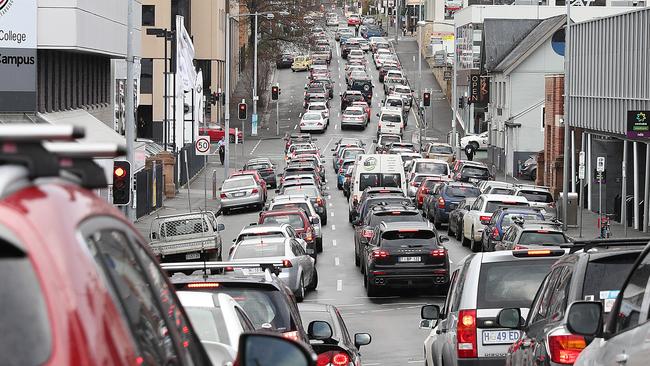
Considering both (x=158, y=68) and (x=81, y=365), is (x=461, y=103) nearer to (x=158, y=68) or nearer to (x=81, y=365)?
(x=158, y=68)

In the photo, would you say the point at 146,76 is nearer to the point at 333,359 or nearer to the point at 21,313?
the point at 333,359

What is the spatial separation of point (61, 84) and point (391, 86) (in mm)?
73312

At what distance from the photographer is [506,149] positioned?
8038cm

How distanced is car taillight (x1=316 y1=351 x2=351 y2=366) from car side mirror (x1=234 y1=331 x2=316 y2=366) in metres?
8.38

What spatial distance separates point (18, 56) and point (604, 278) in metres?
33.2

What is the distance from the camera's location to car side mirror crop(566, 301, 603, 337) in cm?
831

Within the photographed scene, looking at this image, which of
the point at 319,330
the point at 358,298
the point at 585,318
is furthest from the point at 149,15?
the point at 585,318

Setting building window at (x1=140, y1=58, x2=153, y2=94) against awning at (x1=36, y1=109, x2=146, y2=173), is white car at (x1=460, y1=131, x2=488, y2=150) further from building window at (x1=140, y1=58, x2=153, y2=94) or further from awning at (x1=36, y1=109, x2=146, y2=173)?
awning at (x1=36, y1=109, x2=146, y2=173)

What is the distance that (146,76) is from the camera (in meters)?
90.6

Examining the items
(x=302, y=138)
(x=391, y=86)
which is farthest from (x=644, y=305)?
(x=391, y=86)

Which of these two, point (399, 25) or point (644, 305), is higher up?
point (399, 25)

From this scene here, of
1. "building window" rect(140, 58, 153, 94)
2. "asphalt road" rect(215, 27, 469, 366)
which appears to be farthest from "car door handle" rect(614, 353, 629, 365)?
"building window" rect(140, 58, 153, 94)

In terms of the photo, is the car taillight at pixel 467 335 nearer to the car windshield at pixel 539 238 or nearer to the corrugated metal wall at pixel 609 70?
the car windshield at pixel 539 238

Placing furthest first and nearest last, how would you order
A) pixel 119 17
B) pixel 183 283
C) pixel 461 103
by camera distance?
pixel 461 103 → pixel 119 17 → pixel 183 283
